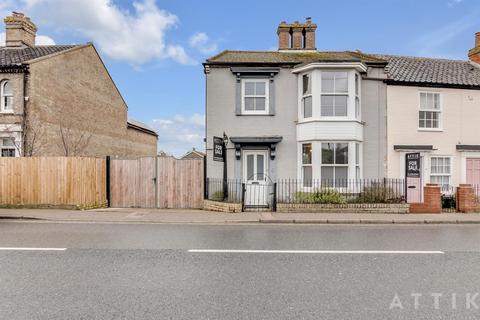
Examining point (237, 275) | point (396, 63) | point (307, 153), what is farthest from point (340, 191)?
point (237, 275)

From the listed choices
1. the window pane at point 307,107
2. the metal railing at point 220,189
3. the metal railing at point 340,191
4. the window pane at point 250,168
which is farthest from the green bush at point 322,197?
the window pane at point 307,107

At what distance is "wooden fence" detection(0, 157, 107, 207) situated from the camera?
1458 cm

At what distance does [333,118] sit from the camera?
50.9 ft

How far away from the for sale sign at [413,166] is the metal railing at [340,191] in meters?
0.73

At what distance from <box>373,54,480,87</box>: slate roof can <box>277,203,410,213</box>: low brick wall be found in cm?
661

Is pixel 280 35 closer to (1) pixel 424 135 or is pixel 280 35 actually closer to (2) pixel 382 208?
(1) pixel 424 135

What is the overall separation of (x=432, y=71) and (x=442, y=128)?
338 cm

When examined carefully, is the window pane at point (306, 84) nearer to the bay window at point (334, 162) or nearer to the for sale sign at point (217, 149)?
the bay window at point (334, 162)

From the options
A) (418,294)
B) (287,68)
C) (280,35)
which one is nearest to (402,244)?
(418,294)

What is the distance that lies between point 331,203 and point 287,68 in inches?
258

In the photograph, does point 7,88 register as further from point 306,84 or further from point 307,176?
point 307,176

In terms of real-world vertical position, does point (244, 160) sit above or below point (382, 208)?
above

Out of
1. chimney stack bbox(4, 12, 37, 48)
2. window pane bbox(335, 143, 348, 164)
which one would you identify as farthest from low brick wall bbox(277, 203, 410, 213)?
chimney stack bbox(4, 12, 37, 48)

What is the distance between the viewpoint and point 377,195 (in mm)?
14445
